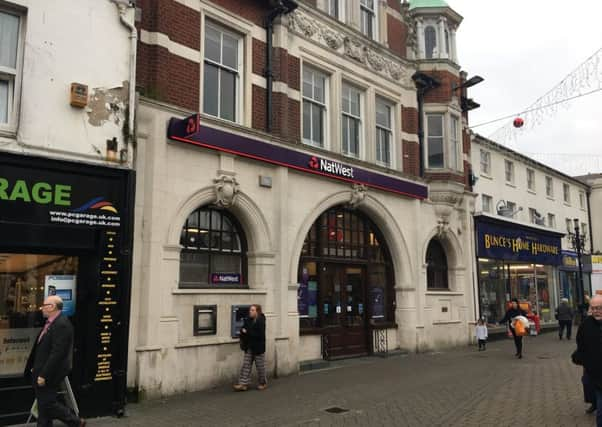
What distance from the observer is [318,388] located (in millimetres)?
10211

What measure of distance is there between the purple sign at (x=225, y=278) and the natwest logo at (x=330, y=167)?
324 centimetres

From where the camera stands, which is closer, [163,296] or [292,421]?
[292,421]

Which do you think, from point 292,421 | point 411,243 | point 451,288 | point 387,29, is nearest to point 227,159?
point 292,421

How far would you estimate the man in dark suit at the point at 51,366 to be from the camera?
6.31 m

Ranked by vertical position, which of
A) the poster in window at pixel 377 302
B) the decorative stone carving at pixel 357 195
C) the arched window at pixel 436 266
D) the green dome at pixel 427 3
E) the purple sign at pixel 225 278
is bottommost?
the poster in window at pixel 377 302

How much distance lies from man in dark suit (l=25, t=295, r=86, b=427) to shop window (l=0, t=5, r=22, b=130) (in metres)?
3.42

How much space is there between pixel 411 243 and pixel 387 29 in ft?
21.5

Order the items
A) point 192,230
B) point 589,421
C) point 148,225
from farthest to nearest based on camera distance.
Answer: point 192,230, point 148,225, point 589,421

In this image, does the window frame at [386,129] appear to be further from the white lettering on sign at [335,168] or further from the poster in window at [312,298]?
the poster in window at [312,298]

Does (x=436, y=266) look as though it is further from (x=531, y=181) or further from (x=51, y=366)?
(x=51, y=366)

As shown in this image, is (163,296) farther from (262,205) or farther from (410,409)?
(410,409)

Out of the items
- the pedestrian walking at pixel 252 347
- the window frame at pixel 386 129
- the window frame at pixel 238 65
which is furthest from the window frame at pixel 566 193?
the pedestrian walking at pixel 252 347

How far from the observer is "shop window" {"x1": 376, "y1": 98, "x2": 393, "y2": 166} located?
51.9 ft

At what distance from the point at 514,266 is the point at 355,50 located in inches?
493
